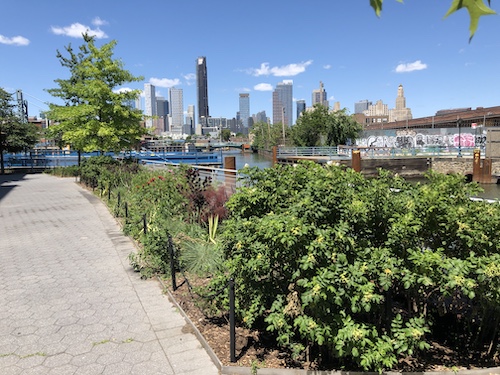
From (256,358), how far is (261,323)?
55 cm

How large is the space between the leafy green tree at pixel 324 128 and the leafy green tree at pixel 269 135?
59.6 ft

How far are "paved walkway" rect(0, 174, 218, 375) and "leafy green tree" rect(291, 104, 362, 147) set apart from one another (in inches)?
1831

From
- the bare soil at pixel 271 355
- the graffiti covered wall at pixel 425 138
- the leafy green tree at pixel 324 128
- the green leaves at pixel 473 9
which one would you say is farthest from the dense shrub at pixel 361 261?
the leafy green tree at pixel 324 128

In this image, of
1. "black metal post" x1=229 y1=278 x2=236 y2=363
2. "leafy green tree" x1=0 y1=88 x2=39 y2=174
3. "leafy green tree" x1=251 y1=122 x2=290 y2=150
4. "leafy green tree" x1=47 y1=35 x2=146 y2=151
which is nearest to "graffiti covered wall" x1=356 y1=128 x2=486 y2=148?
"leafy green tree" x1=251 y1=122 x2=290 y2=150

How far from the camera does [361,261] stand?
2883 millimetres

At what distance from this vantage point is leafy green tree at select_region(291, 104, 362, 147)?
51.1 meters

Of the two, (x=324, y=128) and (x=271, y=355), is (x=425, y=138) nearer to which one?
(x=324, y=128)

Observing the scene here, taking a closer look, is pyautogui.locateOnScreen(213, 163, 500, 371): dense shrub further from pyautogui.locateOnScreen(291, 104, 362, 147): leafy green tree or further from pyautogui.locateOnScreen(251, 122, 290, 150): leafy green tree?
pyautogui.locateOnScreen(251, 122, 290, 150): leafy green tree

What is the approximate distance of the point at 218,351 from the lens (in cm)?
352

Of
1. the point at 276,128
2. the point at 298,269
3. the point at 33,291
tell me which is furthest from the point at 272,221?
the point at 276,128

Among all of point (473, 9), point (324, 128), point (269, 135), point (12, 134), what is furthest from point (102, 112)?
point (269, 135)

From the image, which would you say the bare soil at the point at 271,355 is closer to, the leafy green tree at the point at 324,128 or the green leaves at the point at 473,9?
the green leaves at the point at 473,9

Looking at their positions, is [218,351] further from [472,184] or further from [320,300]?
[472,184]

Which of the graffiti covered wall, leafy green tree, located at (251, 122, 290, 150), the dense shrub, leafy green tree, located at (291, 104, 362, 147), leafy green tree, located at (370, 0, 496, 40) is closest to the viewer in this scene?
leafy green tree, located at (370, 0, 496, 40)
